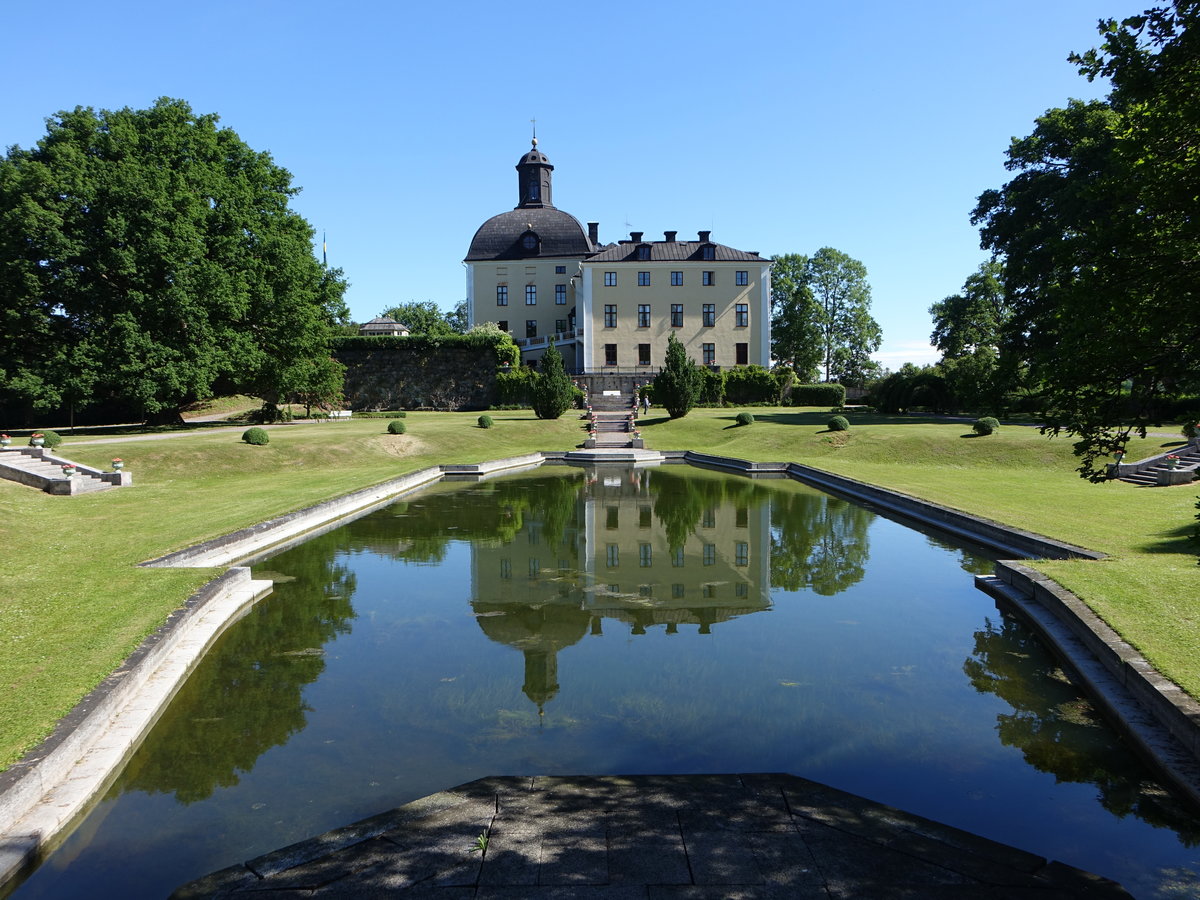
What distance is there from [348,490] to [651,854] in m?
16.8

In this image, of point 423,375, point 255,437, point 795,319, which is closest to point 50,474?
point 255,437

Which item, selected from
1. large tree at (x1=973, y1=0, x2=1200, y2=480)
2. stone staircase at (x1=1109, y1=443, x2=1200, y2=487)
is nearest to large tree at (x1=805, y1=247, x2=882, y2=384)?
A: stone staircase at (x1=1109, y1=443, x2=1200, y2=487)

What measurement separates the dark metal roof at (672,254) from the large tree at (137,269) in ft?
88.7

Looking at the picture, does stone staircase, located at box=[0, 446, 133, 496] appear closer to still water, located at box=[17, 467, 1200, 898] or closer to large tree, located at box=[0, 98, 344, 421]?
large tree, located at box=[0, 98, 344, 421]

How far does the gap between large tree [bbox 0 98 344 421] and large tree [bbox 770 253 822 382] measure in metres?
41.9

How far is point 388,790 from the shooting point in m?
5.53

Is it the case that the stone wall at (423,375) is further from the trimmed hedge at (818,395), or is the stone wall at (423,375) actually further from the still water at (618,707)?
the still water at (618,707)

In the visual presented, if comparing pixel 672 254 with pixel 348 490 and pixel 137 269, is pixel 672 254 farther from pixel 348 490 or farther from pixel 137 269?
pixel 348 490

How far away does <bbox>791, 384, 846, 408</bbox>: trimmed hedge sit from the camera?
49.9 meters

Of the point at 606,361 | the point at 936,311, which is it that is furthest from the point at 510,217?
the point at 936,311

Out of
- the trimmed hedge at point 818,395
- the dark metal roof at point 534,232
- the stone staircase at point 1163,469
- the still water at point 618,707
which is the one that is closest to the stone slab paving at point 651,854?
the still water at point 618,707

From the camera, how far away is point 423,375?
5269cm

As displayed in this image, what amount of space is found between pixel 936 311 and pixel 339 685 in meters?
65.7

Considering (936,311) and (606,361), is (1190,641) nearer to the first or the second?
(606,361)
